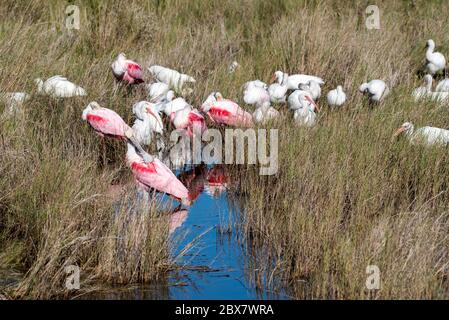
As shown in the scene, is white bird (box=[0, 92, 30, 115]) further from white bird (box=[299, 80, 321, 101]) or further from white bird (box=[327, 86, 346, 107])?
white bird (box=[327, 86, 346, 107])

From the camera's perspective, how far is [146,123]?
302 inches

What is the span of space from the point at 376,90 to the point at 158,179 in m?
2.52

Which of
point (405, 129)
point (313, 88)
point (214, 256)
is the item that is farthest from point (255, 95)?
point (214, 256)

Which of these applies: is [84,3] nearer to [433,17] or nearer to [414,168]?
[433,17]

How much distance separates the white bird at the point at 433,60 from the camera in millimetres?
10055

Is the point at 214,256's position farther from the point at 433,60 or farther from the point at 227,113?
the point at 433,60

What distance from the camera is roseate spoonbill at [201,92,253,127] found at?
7926 millimetres

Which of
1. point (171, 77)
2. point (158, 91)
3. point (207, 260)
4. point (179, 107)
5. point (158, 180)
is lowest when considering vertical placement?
point (207, 260)

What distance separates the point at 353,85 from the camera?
361 inches

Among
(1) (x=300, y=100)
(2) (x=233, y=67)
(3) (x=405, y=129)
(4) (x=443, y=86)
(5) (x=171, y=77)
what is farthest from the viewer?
(2) (x=233, y=67)

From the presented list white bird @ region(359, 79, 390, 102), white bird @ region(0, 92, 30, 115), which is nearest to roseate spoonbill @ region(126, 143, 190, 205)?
white bird @ region(0, 92, 30, 115)

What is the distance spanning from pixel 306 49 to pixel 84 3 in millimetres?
2334

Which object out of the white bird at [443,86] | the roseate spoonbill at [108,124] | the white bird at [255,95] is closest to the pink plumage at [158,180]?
the roseate spoonbill at [108,124]

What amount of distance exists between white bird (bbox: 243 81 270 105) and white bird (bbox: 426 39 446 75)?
2340 millimetres
